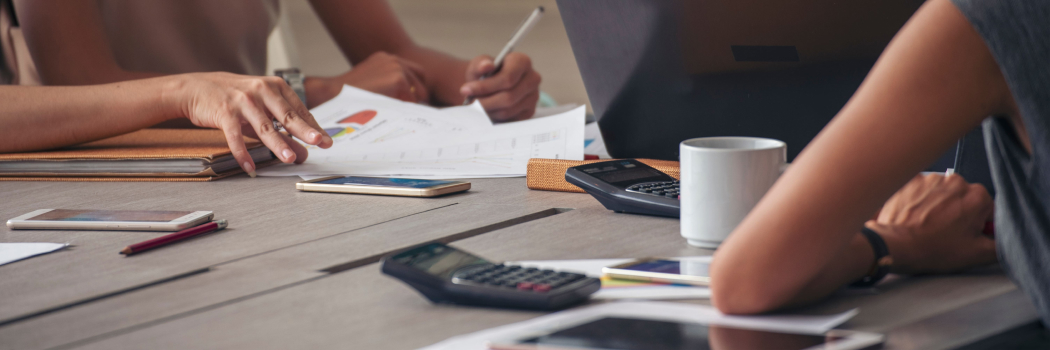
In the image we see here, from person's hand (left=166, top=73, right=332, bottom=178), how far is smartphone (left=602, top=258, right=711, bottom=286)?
0.57m

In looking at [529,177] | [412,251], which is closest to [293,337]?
[412,251]

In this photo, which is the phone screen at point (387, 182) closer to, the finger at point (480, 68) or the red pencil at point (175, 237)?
the red pencil at point (175, 237)

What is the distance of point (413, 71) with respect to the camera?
5.50 ft

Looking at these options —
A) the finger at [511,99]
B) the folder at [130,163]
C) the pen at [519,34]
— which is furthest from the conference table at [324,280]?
the finger at [511,99]

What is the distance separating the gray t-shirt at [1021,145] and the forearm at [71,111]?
0.99m

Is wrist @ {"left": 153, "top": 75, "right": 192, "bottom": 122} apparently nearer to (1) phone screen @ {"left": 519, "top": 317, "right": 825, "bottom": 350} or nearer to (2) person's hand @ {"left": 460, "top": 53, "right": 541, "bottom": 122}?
(2) person's hand @ {"left": 460, "top": 53, "right": 541, "bottom": 122}

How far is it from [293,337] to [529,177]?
1.59ft

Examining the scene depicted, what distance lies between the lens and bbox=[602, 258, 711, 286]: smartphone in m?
0.53

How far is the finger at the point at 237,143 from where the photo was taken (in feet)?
3.39

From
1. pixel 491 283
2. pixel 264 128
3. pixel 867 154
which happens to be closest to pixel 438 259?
pixel 491 283

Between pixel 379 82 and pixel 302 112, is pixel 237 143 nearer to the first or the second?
pixel 302 112

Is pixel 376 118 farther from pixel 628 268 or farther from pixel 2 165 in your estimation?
pixel 628 268

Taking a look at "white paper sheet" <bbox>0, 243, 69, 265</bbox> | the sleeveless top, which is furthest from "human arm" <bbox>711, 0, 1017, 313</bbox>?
the sleeveless top

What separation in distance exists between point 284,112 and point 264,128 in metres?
0.03
